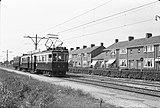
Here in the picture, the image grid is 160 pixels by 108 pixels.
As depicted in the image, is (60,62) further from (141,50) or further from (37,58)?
(141,50)

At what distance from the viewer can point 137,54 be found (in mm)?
50031

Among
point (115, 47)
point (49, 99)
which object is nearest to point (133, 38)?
point (115, 47)

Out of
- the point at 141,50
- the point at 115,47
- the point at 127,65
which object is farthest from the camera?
the point at 115,47

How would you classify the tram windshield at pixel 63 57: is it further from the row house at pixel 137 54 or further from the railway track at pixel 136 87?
the row house at pixel 137 54

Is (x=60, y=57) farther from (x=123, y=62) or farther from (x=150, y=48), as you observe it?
(x=123, y=62)

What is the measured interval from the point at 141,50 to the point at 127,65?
5.54 meters

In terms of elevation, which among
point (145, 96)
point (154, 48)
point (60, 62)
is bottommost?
point (145, 96)

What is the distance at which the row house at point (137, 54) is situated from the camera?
4491 centimetres

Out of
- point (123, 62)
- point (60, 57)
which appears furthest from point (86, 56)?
point (60, 57)

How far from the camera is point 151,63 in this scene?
1789 inches

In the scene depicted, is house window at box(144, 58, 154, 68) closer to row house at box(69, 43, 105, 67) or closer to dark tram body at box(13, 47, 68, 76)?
dark tram body at box(13, 47, 68, 76)

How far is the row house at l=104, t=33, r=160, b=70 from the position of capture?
4491 cm

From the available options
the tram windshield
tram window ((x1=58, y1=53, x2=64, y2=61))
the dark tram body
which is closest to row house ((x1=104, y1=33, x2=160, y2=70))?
the tram windshield

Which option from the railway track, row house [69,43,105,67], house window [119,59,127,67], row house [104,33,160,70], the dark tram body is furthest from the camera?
row house [69,43,105,67]
